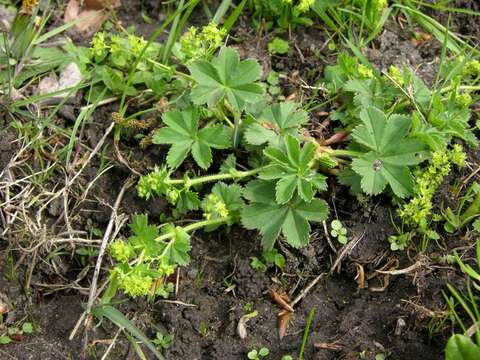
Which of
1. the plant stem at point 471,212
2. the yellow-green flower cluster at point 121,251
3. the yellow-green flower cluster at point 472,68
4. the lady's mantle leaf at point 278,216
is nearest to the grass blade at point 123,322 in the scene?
the yellow-green flower cluster at point 121,251

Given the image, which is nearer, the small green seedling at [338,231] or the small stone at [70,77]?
the small green seedling at [338,231]

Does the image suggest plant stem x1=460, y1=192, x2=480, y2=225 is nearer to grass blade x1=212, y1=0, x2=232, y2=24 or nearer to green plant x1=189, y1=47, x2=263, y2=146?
green plant x1=189, y1=47, x2=263, y2=146

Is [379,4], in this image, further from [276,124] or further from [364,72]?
[276,124]

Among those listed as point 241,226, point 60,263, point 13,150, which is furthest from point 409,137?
point 13,150

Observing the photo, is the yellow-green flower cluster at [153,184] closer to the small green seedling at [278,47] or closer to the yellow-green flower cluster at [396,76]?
the small green seedling at [278,47]

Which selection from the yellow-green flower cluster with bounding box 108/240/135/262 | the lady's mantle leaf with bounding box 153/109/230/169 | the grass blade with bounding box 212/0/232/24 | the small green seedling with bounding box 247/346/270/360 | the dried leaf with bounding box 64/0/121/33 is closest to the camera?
the yellow-green flower cluster with bounding box 108/240/135/262

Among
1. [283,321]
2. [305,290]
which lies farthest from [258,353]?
[305,290]

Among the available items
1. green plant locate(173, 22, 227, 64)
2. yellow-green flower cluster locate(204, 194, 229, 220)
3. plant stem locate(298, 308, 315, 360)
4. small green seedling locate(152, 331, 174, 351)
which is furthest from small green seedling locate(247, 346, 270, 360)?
green plant locate(173, 22, 227, 64)
